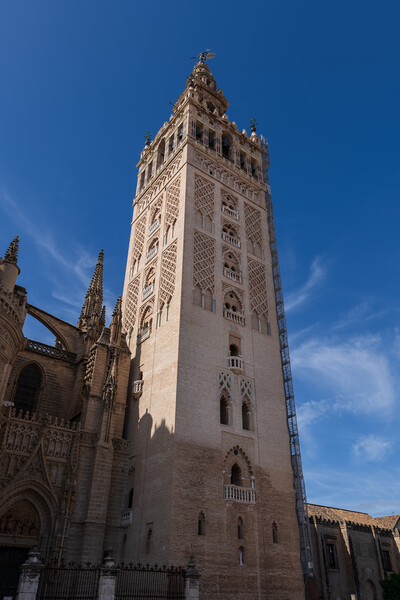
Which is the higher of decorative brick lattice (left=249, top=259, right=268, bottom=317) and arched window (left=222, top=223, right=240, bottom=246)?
arched window (left=222, top=223, right=240, bottom=246)

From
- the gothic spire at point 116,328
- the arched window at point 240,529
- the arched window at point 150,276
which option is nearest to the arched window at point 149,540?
the arched window at point 240,529

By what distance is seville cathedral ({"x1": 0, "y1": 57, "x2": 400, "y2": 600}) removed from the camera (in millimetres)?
18156

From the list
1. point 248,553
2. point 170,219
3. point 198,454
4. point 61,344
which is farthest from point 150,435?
point 170,219

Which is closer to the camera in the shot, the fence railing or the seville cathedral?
the fence railing

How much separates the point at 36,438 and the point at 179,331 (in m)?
7.70

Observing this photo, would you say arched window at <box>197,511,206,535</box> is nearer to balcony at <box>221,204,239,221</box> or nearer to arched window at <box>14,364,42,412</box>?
arched window at <box>14,364,42,412</box>

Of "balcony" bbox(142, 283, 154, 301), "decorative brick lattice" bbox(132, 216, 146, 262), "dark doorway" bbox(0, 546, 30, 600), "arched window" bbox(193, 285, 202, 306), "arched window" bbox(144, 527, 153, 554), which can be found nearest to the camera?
"dark doorway" bbox(0, 546, 30, 600)

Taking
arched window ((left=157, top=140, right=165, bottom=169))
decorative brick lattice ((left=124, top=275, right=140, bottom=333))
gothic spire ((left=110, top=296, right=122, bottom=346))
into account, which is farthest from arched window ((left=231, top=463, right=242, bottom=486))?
arched window ((left=157, top=140, right=165, bottom=169))

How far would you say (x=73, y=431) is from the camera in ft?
66.1

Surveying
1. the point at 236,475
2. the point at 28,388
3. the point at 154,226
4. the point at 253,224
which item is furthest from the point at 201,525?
the point at 253,224

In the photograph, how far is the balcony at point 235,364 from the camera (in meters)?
22.4

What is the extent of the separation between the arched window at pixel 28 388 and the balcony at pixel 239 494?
36.2ft

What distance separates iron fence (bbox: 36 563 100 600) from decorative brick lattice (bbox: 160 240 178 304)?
12.8m

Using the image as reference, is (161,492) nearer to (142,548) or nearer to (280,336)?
(142,548)
